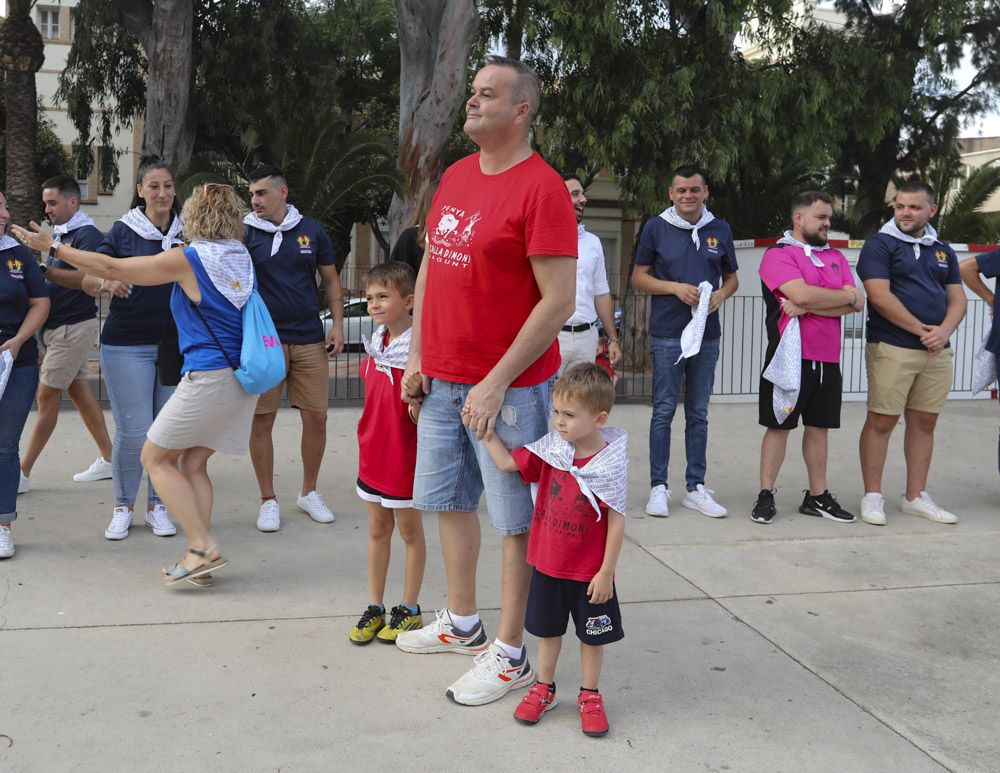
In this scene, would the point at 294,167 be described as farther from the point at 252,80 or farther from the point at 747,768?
the point at 747,768

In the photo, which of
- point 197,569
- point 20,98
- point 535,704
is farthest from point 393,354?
point 20,98

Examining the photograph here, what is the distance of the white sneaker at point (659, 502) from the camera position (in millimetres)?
6066

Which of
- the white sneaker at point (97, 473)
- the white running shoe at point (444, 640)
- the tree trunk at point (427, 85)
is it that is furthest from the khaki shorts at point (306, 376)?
the tree trunk at point (427, 85)

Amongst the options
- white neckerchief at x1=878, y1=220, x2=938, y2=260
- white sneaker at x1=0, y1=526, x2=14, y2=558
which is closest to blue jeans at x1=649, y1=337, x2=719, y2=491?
white neckerchief at x1=878, y1=220, x2=938, y2=260

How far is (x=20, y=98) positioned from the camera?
17.3 metres

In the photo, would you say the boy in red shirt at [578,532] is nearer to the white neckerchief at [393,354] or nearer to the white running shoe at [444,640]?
the white running shoe at [444,640]

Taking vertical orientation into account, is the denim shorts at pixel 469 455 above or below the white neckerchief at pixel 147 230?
below

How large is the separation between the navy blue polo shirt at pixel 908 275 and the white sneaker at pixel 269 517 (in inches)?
142

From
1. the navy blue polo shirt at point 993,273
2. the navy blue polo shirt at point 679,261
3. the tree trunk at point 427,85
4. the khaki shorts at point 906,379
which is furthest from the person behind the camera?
the tree trunk at point 427,85

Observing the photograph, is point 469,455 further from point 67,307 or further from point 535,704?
point 67,307

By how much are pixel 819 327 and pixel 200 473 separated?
138 inches

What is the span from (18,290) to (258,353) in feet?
4.54

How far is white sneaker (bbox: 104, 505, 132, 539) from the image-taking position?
5.29m

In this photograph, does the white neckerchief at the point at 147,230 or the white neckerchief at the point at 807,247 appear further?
the white neckerchief at the point at 807,247
